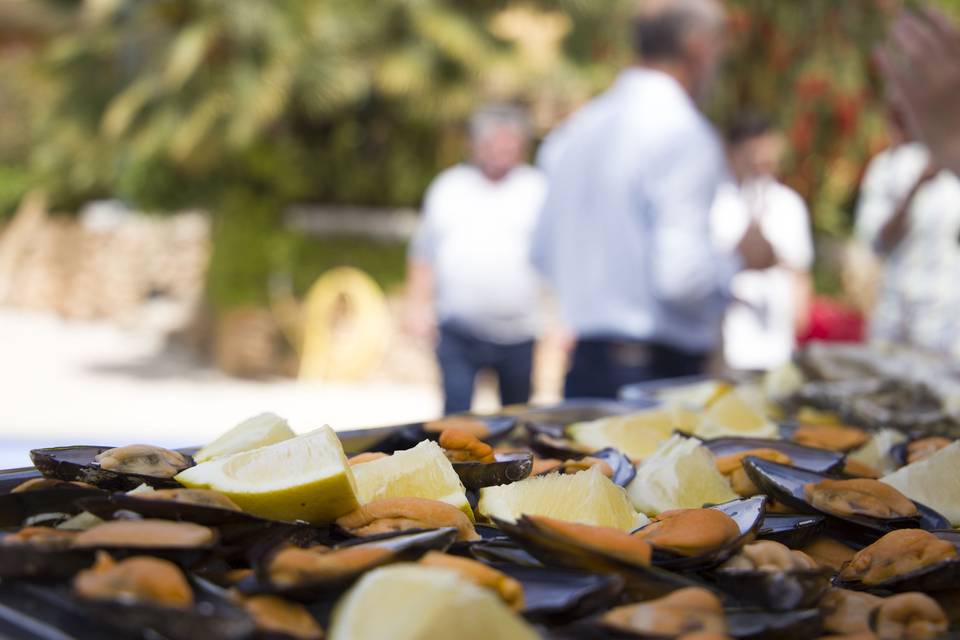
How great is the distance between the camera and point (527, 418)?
5.04 ft

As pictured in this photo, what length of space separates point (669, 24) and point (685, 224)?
0.51 meters

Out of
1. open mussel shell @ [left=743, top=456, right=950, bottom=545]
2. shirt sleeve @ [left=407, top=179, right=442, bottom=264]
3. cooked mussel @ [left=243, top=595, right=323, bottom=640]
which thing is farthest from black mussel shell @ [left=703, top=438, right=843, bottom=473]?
shirt sleeve @ [left=407, top=179, right=442, bottom=264]

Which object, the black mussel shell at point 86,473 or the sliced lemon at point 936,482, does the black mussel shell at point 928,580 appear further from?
the black mussel shell at point 86,473

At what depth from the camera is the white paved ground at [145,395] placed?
6.88 m

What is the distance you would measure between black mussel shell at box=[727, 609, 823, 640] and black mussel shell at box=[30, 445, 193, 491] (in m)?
0.45

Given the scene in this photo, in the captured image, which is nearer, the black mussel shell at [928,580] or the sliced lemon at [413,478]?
the black mussel shell at [928,580]

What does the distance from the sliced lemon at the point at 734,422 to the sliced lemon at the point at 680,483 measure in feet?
0.94

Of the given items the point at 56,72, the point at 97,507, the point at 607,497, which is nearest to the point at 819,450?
the point at 607,497

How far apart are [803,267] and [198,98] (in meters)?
6.65

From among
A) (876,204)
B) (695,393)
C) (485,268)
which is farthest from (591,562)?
(876,204)

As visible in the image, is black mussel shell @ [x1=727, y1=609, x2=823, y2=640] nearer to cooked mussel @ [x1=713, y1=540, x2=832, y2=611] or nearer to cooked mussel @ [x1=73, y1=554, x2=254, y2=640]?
cooked mussel @ [x1=713, y1=540, x2=832, y2=611]

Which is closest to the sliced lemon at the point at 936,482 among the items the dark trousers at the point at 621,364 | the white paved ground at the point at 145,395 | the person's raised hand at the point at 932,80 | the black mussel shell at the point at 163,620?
the black mussel shell at the point at 163,620

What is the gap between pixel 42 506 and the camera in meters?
0.84

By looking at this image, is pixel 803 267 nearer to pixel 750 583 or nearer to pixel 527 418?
pixel 527 418
